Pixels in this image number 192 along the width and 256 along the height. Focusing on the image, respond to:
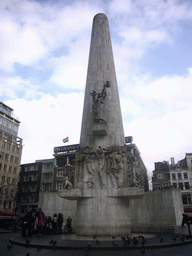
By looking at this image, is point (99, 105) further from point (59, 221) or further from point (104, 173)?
point (59, 221)

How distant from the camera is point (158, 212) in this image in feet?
51.6

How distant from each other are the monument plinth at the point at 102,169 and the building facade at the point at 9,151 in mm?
43543

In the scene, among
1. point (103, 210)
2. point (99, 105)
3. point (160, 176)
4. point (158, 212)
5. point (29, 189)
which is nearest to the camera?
point (103, 210)

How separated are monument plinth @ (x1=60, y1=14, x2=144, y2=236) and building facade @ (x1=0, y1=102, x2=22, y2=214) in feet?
143

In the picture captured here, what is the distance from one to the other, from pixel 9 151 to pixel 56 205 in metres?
45.2

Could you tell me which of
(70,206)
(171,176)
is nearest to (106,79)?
(70,206)

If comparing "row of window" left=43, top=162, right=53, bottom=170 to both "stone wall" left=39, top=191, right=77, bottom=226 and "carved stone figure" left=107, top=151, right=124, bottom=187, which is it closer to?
"stone wall" left=39, top=191, right=77, bottom=226

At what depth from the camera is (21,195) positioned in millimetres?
56938

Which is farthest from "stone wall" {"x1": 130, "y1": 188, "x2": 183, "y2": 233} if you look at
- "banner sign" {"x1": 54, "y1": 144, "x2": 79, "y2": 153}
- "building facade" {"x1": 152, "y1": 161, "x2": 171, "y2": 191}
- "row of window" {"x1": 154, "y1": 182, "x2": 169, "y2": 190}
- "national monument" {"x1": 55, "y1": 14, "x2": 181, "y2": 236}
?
"building facade" {"x1": 152, "y1": 161, "x2": 171, "y2": 191}

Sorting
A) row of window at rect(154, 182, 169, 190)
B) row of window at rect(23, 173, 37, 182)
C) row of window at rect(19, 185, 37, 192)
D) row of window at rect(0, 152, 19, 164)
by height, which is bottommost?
row of window at rect(19, 185, 37, 192)

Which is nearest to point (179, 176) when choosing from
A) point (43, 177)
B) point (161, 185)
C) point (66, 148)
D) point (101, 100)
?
point (161, 185)

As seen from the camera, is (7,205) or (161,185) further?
(161,185)

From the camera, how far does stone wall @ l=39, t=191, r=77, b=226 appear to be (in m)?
18.2

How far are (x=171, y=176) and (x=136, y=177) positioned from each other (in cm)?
4549
